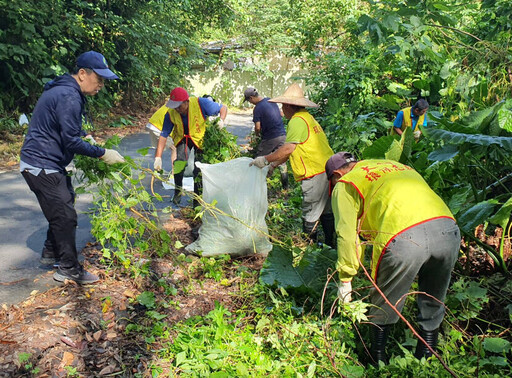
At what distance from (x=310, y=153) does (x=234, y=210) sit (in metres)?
1.01

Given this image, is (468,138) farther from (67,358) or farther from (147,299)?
(67,358)

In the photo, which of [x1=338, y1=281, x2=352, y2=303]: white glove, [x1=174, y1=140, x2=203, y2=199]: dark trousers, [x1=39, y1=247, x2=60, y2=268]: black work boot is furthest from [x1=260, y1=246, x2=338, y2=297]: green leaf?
[x1=174, y1=140, x2=203, y2=199]: dark trousers

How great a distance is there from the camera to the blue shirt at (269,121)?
22.2 feet

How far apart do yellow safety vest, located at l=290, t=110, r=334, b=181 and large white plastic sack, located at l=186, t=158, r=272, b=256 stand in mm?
399

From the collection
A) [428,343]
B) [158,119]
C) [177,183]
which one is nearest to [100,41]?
[158,119]

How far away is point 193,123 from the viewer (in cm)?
570

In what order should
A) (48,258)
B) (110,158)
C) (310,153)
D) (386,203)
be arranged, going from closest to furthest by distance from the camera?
1. (386,203)
2. (110,158)
3. (48,258)
4. (310,153)

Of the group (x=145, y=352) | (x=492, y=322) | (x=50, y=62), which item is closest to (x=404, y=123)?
(x=492, y=322)

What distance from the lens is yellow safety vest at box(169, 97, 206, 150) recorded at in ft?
18.6

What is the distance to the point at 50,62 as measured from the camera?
10.7 metres

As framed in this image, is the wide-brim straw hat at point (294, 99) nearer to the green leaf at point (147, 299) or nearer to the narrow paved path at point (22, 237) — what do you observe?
the narrow paved path at point (22, 237)

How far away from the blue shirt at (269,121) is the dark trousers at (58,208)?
378 centimetres

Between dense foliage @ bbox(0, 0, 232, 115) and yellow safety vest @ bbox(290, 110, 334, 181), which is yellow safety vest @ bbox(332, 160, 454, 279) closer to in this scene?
yellow safety vest @ bbox(290, 110, 334, 181)

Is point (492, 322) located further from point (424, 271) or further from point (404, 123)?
point (404, 123)
